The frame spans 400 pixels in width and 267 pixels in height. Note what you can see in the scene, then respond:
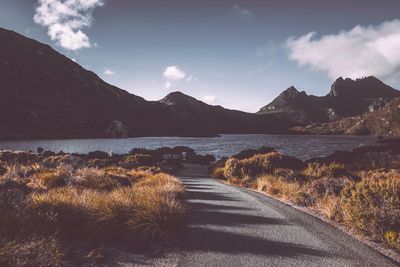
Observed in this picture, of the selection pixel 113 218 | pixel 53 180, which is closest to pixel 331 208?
pixel 113 218

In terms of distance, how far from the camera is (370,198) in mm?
8344

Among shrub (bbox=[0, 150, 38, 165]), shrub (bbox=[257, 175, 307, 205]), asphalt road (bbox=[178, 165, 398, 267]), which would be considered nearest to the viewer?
asphalt road (bbox=[178, 165, 398, 267])

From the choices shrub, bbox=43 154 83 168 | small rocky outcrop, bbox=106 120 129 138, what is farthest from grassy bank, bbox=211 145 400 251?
small rocky outcrop, bbox=106 120 129 138

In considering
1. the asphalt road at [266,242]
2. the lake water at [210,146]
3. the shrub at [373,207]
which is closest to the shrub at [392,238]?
the shrub at [373,207]

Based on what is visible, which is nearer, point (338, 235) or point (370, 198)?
point (338, 235)

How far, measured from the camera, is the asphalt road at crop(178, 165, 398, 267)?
588 centimetres

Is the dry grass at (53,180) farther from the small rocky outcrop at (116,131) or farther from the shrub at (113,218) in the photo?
the small rocky outcrop at (116,131)

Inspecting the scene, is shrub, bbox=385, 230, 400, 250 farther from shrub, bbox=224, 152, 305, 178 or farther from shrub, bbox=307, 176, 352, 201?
shrub, bbox=224, 152, 305, 178

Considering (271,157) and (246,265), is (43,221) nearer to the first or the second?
(246,265)

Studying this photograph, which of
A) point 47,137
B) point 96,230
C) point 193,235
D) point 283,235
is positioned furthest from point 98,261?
point 47,137

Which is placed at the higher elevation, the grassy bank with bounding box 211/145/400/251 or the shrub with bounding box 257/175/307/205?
the grassy bank with bounding box 211/145/400/251

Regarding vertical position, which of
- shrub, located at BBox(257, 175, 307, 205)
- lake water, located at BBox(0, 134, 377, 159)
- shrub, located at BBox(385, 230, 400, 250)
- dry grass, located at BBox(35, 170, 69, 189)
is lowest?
lake water, located at BBox(0, 134, 377, 159)

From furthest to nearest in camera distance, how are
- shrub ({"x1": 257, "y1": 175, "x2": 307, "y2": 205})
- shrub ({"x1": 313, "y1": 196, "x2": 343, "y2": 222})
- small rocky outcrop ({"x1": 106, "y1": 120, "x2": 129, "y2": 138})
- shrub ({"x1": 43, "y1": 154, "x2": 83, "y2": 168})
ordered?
1. small rocky outcrop ({"x1": 106, "y1": 120, "x2": 129, "y2": 138})
2. shrub ({"x1": 43, "y1": 154, "x2": 83, "y2": 168})
3. shrub ({"x1": 257, "y1": 175, "x2": 307, "y2": 205})
4. shrub ({"x1": 313, "y1": 196, "x2": 343, "y2": 222})

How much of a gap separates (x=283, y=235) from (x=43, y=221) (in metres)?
5.27
